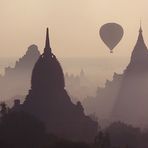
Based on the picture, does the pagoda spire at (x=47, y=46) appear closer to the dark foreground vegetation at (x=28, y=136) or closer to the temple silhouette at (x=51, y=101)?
the temple silhouette at (x=51, y=101)

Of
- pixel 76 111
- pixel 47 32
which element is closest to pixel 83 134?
pixel 76 111

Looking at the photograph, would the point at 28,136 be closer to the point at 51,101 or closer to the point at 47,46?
the point at 51,101

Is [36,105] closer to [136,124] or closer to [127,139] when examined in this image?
[127,139]

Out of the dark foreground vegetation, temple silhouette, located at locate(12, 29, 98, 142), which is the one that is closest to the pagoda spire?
temple silhouette, located at locate(12, 29, 98, 142)

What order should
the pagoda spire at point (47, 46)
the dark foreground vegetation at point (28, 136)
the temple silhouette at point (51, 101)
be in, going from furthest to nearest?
the pagoda spire at point (47, 46)
the temple silhouette at point (51, 101)
the dark foreground vegetation at point (28, 136)

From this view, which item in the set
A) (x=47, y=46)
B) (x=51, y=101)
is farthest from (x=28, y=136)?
(x=47, y=46)

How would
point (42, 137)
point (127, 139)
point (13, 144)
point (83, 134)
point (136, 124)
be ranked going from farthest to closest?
point (136, 124) → point (83, 134) → point (127, 139) → point (42, 137) → point (13, 144)

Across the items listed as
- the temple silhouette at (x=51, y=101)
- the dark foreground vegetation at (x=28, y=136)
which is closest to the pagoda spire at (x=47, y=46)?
the temple silhouette at (x=51, y=101)

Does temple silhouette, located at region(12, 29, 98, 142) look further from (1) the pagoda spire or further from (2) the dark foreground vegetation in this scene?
(2) the dark foreground vegetation
